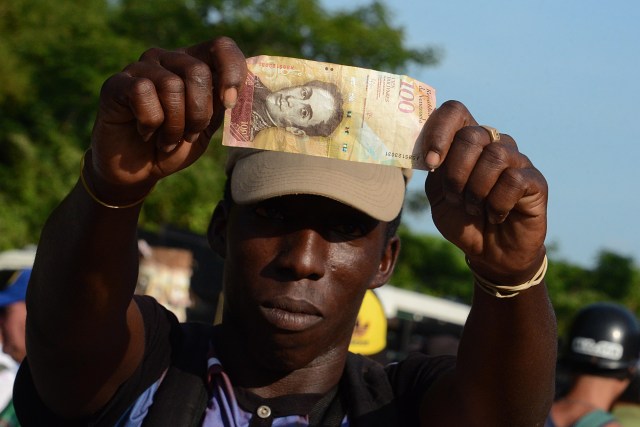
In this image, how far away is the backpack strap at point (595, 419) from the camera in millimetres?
4832

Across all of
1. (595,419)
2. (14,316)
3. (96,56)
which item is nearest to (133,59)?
(96,56)

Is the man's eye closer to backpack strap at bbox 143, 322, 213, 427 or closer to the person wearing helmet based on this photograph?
backpack strap at bbox 143, 322, 213, 427

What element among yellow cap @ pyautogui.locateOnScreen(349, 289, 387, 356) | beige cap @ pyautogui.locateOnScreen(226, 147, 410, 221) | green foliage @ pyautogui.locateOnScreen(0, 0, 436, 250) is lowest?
yellow cap @ pyautogui.locateOnScreen(349, 289, 387, 356)

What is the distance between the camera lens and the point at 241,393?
2459mm

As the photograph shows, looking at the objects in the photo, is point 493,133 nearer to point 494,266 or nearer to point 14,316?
point 494,266

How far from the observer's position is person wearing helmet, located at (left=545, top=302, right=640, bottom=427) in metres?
5.33

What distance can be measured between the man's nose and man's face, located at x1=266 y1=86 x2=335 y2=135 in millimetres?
394

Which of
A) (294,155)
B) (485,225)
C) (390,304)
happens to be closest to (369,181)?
(294,155)

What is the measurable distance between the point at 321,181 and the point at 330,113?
349 millimetres

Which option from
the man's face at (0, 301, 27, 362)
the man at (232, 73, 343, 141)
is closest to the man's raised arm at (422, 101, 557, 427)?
the man at (232, 73, 343, 141)

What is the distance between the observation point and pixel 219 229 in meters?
2.65

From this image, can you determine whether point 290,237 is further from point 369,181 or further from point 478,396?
point 478,396

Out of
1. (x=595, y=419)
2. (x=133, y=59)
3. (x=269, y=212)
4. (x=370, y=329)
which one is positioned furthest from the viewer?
(x=133, y=59)

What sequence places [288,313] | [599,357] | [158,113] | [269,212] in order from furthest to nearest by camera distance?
[599,357] < [269,212] < [288,313] < [158,113]
